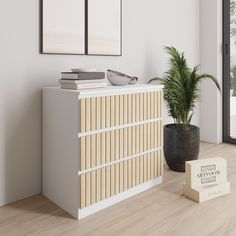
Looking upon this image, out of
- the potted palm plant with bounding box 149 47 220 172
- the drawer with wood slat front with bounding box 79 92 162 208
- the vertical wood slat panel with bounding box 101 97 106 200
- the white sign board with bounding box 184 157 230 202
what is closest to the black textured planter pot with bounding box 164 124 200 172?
the potted palm plant with bounding box 149 47 220 172

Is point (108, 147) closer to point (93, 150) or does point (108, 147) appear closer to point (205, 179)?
point (93, 150)

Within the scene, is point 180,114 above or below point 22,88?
below

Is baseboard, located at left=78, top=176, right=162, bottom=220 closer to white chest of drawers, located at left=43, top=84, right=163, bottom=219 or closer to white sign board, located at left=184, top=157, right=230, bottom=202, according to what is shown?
white chest of drawers, located at left=43, top=84, right=163, bottom=219

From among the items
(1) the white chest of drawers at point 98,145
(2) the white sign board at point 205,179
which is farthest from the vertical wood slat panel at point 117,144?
(2) the white sign board at point 205,179

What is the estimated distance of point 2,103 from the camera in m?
2.25

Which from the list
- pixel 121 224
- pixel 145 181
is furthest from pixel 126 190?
pixel 121 224

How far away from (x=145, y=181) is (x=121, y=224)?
2.03 feet

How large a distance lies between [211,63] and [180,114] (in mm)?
1269

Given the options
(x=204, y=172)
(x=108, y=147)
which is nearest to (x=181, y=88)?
(x=204, y=172)

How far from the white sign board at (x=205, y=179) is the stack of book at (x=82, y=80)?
92cm

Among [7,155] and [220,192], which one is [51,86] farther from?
[220,192]

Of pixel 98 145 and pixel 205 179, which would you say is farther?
pixel 205 179

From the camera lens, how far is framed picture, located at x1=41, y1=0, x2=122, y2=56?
2469 millimetres

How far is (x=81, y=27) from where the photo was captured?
2684 mm
